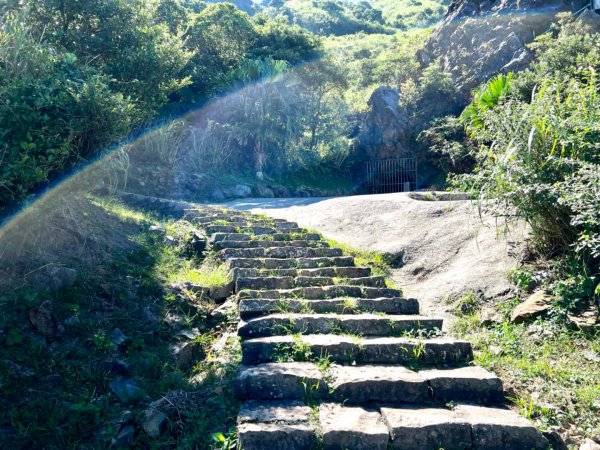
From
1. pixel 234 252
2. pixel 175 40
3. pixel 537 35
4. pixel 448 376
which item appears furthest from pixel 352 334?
pixel 537 35

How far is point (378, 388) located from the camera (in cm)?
349

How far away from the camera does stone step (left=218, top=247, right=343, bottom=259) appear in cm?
587

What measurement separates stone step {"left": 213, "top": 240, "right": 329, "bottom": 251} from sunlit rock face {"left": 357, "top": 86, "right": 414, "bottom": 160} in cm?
1314

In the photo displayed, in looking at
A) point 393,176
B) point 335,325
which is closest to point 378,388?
point 335,325

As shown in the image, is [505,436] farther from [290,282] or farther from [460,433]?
[290,282]

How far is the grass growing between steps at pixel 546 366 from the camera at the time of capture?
338 cm

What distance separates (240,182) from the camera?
51.4 feet

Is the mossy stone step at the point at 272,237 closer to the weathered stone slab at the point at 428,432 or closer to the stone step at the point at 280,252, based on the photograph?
the stone step at the point at 280,252

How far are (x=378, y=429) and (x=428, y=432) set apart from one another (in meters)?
0.30

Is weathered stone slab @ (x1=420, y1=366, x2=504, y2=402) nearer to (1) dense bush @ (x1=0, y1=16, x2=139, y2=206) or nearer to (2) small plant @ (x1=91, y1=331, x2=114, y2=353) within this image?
(2) small plant @ (x1=91, y1=331, x2=114, y2=353)

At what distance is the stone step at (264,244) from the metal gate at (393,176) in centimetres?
1125

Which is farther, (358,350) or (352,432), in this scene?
(358,350)

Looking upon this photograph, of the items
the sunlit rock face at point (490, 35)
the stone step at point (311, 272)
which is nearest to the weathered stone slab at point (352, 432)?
the stone step at point (311, 272)

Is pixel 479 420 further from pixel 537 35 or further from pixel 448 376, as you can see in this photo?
pixel 537 35
